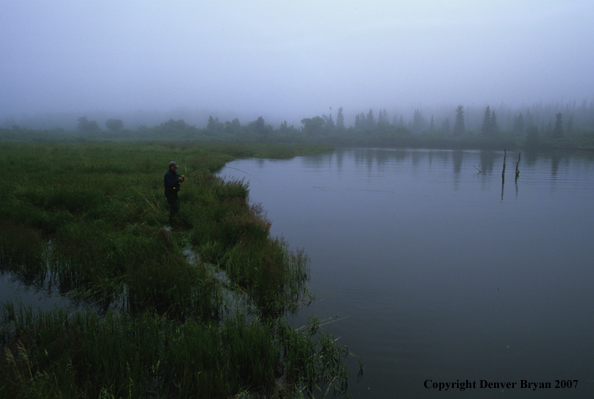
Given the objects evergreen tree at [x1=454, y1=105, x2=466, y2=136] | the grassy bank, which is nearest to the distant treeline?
evergreen tree at [x1=454, y1=105, x2=466, y2=136]

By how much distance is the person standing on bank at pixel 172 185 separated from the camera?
11.3 metres

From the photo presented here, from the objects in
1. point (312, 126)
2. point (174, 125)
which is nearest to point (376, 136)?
point (312, 126)

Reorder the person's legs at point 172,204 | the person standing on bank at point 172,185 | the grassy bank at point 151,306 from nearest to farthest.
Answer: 1. the grassy bank at point 151,306
2. the person standing on bank at point 172,185
3. the person's legs at point 172,204

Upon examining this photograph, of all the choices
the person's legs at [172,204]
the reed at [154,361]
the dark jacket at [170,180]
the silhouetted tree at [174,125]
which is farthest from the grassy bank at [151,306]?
the silhouetted tree at [174,125]

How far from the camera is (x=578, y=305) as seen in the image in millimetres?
8602

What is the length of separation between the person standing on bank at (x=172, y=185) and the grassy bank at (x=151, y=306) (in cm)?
36

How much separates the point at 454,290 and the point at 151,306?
7.47 metres

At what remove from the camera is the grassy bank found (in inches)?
179

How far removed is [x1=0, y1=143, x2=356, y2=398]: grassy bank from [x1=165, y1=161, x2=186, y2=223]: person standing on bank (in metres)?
0.36

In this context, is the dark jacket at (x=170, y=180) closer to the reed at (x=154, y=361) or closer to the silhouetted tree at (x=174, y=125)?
the reed at (x=154, y=361)

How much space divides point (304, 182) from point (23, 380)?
28711 millimetres

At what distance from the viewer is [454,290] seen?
368 inches

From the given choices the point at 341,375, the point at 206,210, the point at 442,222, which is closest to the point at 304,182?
the point at 442,222

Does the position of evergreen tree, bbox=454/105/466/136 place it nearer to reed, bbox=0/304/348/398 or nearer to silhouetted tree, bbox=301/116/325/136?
silhouetted tree, bbox=301/116/325/136
